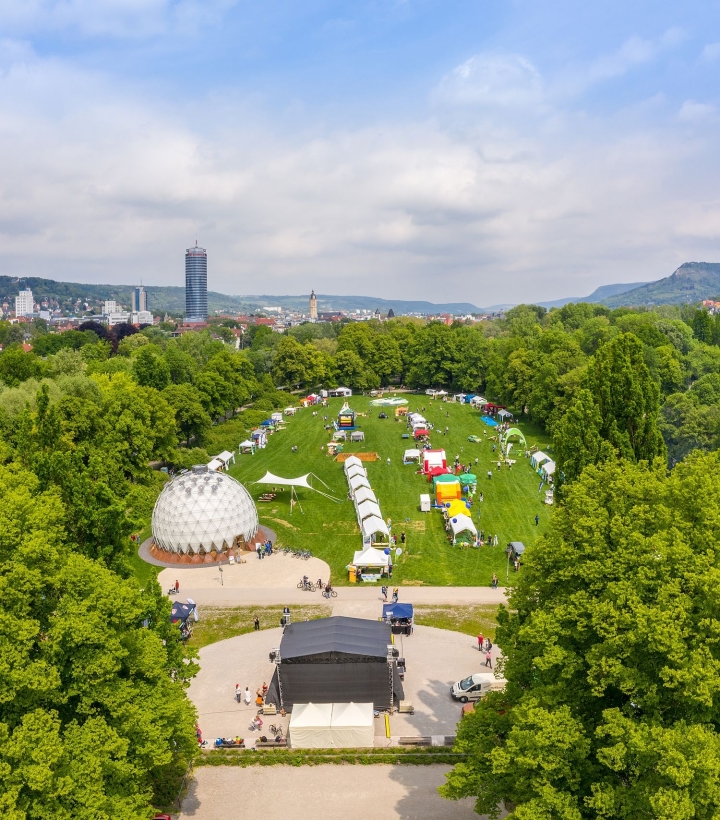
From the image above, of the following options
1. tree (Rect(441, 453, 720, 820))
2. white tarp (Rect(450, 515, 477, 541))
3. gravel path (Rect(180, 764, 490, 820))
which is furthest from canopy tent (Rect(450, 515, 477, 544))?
tree (Rect(441, 453, 720, 820))

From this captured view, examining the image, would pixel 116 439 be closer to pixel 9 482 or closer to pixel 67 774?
pixel 9 482

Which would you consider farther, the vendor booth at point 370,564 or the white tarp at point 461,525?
the white tarp at point 461,525

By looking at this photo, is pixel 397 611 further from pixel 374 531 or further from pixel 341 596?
pixel 374 531

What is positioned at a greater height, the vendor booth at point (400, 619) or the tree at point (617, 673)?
the tree at point (617, 673)

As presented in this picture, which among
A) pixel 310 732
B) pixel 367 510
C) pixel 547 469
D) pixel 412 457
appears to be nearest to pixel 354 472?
pixel 412 457

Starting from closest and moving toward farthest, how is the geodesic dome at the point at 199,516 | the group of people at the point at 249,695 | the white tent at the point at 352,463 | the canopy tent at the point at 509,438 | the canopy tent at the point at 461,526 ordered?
1. the group of people at the point at 249,695
2. the geodesic dome at the point at 199,516
3. the canopy tent at the point at 461,526
4. the white tent at the point at 352,463
5. the canopy tent at the point at 509,438

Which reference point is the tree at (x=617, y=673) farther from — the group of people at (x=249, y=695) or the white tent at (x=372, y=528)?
the white tent at (x=372, y=528)

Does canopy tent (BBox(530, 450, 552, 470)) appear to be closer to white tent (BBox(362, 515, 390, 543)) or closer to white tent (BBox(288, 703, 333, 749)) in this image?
white tent (BBox(362, 515, 390, 543))

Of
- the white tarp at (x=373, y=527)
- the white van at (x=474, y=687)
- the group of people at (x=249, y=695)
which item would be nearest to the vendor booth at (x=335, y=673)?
the group of people at (x=249, y=695)
